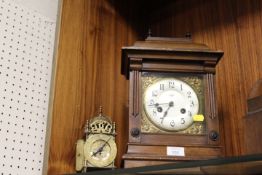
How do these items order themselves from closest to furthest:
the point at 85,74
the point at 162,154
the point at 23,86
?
the point at 162,154 < the point at 23,86 < the point at 85,74

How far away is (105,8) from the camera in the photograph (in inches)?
53.6

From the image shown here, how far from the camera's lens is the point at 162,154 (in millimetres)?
989

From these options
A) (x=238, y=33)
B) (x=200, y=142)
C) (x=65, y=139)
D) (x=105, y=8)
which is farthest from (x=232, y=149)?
(x=105, y=8)

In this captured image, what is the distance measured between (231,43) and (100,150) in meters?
0.56

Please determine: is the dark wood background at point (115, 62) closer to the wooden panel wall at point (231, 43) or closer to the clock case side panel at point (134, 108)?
the wooden panel wall at point (231, 43)

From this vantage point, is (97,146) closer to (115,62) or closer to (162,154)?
(162,154)

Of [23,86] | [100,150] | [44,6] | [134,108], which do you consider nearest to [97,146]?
[100,150]

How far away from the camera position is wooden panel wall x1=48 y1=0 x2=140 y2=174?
3.67 ft

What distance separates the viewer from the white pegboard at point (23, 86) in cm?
104

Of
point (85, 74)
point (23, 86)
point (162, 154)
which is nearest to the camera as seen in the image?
point (162, 154)

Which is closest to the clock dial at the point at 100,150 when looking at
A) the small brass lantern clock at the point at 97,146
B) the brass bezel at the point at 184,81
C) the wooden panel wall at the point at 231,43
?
the small brass lantern clock at the point at 97,146

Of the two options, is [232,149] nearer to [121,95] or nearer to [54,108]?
[121,95]

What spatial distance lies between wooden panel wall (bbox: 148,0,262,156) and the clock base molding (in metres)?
0.21

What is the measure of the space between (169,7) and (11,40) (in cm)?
62
